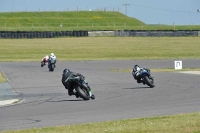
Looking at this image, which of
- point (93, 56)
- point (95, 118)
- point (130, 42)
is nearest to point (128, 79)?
point (95, 118)

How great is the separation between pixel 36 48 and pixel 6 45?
3.56 meters

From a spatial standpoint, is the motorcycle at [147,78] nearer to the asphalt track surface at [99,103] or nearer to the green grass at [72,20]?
the asphalt track surface at [99,103]

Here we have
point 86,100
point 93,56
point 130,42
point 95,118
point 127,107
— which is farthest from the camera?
point 130,42

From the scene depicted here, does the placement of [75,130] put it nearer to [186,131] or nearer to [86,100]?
[186,131]

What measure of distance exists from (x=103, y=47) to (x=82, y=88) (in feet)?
159

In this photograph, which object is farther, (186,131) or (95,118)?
(95,118)

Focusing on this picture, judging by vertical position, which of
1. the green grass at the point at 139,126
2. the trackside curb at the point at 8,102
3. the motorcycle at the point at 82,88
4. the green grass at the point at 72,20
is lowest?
the trackside curb at the point at 8,102

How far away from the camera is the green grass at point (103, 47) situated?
6325 centimetres

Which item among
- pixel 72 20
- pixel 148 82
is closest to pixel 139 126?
pixel 148 82

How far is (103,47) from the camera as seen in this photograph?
229 feet

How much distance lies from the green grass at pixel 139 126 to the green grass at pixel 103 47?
45.8 metres

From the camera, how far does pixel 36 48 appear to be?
69188mm

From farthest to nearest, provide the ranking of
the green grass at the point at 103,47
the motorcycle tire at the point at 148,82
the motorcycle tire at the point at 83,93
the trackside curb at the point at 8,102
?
the green grass at the point at 103,47
the motorcycle tire at the point at 148,82
the motorcycle tire at the point at 83,93
the trackside curb at the point at 8,102

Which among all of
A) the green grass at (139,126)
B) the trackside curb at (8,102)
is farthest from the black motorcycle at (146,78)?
the green grass at (139,126)
